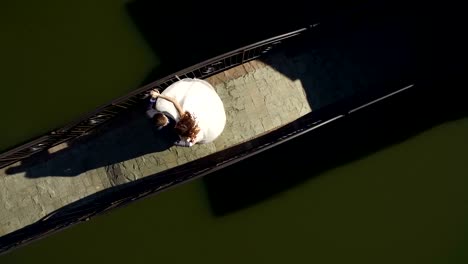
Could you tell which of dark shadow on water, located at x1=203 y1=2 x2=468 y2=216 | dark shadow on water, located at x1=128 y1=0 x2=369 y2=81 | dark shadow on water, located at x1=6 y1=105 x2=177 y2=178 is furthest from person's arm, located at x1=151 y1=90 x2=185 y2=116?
dark shadow on water, located at x1=128 y1=0 x2=369 y2=81

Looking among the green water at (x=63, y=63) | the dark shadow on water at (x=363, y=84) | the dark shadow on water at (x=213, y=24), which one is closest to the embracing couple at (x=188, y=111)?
the dark shadow on water at (x=363, y=84)

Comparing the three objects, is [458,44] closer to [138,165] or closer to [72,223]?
[138,165]

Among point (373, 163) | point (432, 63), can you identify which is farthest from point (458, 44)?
point (373, 163)

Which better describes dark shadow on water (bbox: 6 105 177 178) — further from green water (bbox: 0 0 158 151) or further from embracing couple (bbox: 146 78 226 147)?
embracing couple (bbox: 146 78 226 147)

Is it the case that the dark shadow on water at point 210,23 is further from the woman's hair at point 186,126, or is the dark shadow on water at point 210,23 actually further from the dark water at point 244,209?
the woman's hair at point 186,126

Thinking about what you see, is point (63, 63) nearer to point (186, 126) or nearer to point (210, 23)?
point (210, 23)

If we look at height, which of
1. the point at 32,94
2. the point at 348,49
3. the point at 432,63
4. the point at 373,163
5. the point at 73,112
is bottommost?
the point at 373,163
